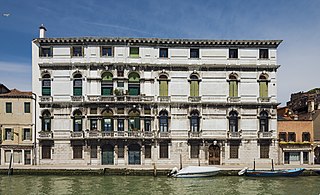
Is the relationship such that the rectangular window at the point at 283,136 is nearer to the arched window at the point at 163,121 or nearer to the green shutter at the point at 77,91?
the arched window at the point at 163,121

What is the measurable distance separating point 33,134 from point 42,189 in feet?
35.2

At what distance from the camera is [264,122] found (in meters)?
30.3

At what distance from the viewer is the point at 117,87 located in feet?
97.5

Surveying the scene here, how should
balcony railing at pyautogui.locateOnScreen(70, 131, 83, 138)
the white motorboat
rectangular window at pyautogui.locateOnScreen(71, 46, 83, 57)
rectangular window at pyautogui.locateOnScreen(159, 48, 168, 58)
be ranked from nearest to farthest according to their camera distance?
the white motorboat
balcony railing at pyautogui.locateOnScreen(70, 131, 83, 138)
rectangular window at pyautogui.locateOnScreen(71, 46, 83, 57)
rectangular window at pyautogui.locateOnScreen(159, 48, 168, 58)

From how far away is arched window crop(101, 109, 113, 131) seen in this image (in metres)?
29.4

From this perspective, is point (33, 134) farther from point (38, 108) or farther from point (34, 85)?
point (34, 85)

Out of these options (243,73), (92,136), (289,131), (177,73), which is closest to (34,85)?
(92,136)

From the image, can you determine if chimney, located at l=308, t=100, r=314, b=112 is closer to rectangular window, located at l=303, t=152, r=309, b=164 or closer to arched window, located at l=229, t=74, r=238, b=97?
rectangular window, located at l=303, t=152, r=309, b=164

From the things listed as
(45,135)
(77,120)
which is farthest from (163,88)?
(45,135)

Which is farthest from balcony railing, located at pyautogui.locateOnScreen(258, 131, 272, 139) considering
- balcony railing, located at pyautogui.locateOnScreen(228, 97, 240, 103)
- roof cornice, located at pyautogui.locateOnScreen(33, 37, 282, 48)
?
roof cornice, located at pyautogui.locateOnScreen(33, 37, 282, 48)

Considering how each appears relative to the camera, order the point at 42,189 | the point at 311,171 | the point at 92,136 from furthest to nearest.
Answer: the point at 92,136 → the point at 311,171 → the point at 42,189

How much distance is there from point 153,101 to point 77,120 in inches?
308

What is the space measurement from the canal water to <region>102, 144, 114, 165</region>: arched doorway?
467cm

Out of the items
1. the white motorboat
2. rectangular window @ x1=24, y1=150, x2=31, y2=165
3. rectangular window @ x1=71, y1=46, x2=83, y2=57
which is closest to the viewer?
the white motorboat
